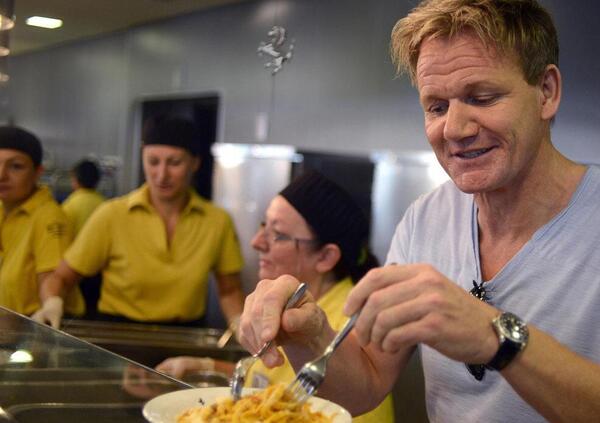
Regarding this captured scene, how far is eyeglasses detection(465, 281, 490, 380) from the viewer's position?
1259 mm

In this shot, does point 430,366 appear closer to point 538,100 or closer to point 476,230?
point 476,230

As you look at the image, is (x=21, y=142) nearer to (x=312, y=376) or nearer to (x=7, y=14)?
(x=7, y=14)

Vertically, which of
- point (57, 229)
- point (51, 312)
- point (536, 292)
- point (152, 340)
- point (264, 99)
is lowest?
point (152, 340)

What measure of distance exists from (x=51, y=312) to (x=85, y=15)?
0.96 m

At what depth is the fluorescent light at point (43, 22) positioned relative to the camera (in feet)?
8.19

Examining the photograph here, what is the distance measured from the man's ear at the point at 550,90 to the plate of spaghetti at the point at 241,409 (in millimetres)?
560

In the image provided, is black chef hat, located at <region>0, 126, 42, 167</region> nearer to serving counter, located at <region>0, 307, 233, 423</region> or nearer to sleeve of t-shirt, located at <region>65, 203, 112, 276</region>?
sleeve of t-shirt, located at <region>65, 203, 112, 276</region>

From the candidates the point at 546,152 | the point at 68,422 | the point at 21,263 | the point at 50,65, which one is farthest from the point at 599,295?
the point at 50,65

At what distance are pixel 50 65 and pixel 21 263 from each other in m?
0.75

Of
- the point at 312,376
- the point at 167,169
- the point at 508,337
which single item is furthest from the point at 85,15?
the point at 508,337

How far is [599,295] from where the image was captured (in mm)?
1188

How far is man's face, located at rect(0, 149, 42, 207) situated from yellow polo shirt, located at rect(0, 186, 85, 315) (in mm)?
25

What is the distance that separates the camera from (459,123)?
1.18 m

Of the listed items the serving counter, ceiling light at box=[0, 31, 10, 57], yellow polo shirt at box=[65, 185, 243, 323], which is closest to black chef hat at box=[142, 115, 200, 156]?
yellow polo shirt at box=[65, 185, 243, 323]
